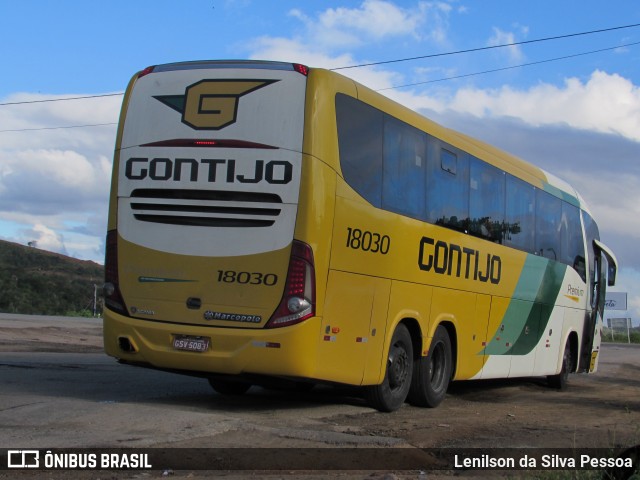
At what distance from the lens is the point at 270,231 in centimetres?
932

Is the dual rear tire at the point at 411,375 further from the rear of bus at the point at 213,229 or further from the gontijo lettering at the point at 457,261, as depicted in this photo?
the rear of bus at the point at 213,229

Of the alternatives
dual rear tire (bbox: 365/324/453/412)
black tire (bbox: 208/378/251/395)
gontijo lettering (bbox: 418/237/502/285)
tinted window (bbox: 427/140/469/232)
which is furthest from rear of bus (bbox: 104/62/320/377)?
tinted window (bbox: 427/140/469/232)

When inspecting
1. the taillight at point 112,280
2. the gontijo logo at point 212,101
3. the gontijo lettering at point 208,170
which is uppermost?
the gontijo logo at point 212,101

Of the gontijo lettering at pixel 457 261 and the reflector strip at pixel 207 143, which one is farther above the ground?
the reflector strip at pixel 207 143

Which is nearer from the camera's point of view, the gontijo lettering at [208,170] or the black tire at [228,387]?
the gontijo lettering at [208,170]

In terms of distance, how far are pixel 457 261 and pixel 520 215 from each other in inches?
110

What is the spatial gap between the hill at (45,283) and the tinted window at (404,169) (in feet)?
101

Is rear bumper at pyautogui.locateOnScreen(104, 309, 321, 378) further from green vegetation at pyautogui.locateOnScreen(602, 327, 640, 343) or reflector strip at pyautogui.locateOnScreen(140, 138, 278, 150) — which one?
green vegetation at pyautogui.locateOnScreen(602, 327, 640, 343)

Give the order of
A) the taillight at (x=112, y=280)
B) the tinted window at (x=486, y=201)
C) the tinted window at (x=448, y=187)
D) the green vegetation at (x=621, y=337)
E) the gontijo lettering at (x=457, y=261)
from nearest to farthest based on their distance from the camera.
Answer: the taillight at (x=112, y=280)
the gontijo lettering at (x=457, y=261)
the tinted window at (x=448, y=187)
the tinted window at (x=486, y=201)
the green vegetation at (x=621, y=337)

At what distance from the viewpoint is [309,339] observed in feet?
30.3

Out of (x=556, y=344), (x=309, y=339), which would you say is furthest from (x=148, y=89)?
(x=556, y=344)

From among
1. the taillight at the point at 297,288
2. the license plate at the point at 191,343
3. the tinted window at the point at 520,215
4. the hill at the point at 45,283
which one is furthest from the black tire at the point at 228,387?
the hill at the point at 45,283

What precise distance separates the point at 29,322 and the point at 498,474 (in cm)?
2223

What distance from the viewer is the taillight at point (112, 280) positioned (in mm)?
9930
